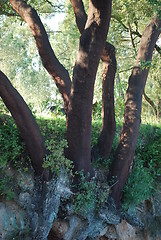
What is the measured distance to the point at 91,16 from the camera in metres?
4.80

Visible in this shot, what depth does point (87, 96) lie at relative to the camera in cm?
512

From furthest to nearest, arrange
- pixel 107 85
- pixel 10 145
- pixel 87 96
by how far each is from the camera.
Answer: pixel 107 85 < pixel 10 145 < pixel 87 96

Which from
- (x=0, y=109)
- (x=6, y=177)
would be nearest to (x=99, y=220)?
(x=6, y=177)

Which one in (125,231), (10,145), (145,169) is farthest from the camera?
(145,169)

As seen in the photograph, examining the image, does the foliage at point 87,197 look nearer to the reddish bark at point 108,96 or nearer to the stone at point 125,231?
the stone at point 125,231

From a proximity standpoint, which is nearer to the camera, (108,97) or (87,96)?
(87,96)

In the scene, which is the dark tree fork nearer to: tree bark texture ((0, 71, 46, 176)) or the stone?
tree bark texture ((0, 71, 46, 176))

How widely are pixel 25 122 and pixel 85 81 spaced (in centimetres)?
120

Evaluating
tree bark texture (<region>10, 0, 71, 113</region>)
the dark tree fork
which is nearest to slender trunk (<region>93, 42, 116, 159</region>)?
the dark tree fork

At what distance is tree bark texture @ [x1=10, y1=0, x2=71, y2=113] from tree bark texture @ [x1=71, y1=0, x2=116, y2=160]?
0.80 metres

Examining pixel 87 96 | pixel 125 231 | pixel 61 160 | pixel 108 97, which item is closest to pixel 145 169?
pixel 125 231

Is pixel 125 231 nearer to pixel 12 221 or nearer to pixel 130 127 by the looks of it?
pixel 130 127

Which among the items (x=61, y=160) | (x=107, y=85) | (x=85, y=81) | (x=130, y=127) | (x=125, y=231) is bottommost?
(x=125, y=231)

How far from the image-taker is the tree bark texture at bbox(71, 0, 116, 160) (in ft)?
20.7
